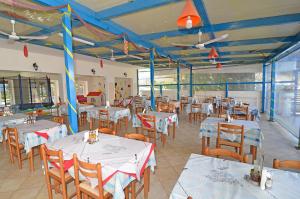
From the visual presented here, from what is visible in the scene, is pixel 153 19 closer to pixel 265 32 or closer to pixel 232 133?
pixel 232 133

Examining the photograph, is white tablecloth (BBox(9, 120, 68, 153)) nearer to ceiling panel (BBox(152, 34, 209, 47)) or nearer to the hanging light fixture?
the hanging light fixture

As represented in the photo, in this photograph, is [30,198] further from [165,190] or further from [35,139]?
[165,190]

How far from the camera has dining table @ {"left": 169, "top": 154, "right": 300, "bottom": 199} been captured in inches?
48.9

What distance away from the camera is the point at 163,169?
3.13 m

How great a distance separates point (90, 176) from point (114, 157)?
13.3 inches

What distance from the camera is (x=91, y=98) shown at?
33.4 ft

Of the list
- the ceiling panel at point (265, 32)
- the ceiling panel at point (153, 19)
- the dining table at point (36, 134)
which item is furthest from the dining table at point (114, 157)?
Answer: the ceiling panel at point (265, 32)

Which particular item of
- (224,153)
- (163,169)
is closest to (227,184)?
(224,153)

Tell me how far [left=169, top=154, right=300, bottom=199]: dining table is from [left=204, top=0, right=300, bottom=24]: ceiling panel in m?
3.05

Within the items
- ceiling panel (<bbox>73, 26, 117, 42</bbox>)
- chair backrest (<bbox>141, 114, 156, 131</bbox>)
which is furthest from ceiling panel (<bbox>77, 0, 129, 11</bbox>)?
chair backrest (<bbox>141, 114, 156, 131</bbox>)

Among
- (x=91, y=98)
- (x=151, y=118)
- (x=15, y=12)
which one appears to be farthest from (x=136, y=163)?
(x=91, y=98)

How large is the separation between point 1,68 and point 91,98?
4814 mm

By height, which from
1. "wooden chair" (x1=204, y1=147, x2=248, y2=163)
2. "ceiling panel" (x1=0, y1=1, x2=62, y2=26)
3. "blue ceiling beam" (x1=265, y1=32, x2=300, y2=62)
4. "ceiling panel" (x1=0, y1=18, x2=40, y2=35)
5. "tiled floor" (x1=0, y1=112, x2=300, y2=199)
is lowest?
"tiled floor" (x1=0, y1=112, x2=300, y2=199)

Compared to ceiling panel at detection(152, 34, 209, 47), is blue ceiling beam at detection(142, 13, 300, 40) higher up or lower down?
lower down
